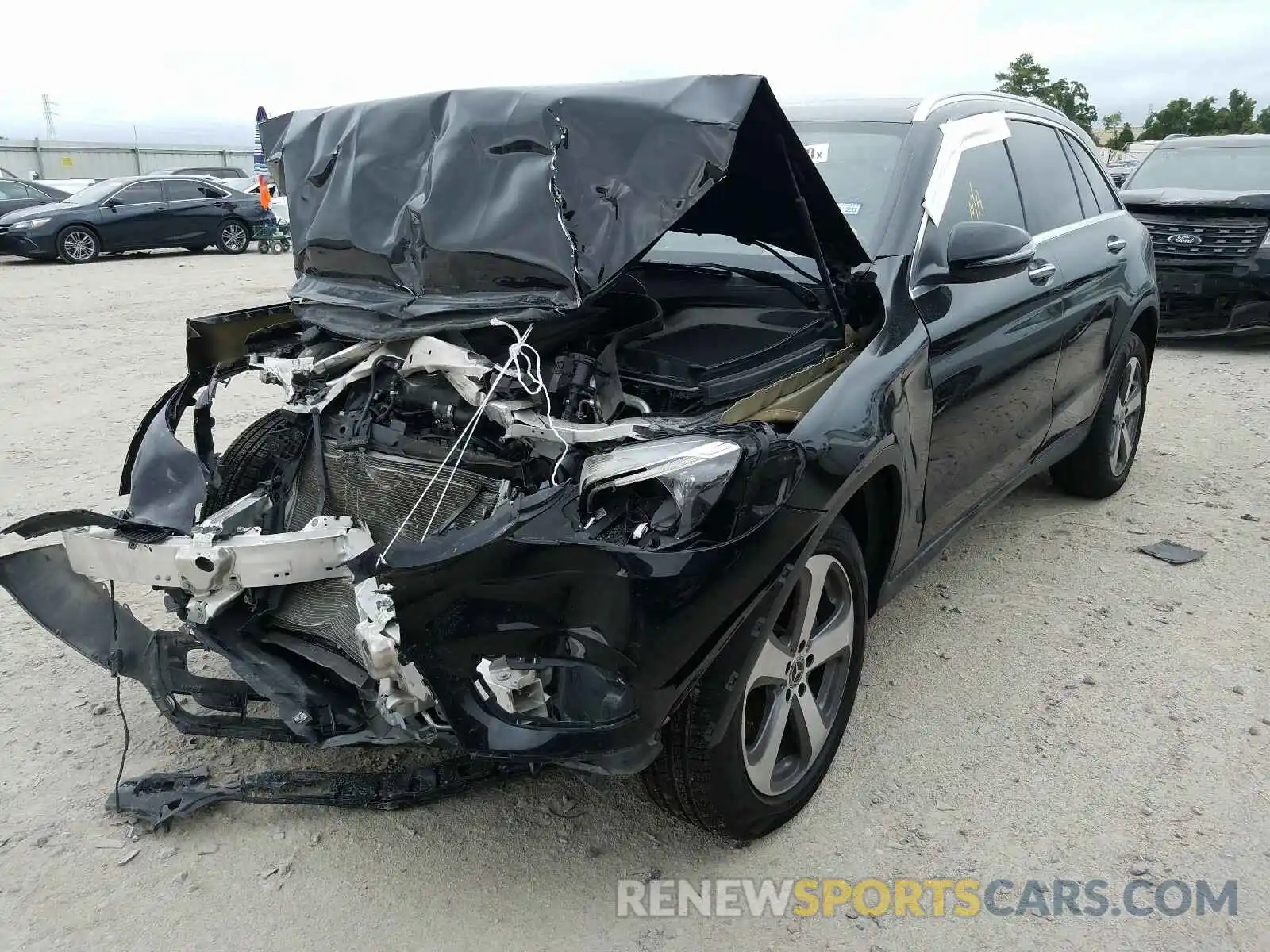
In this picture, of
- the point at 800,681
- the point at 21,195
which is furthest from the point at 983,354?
the point at 21,195

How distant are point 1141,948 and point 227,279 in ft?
45.5

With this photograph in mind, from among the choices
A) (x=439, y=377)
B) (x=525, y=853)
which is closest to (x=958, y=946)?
(x=525, y=853)

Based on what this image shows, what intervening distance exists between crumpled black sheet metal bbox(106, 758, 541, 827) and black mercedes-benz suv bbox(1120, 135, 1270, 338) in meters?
8.13

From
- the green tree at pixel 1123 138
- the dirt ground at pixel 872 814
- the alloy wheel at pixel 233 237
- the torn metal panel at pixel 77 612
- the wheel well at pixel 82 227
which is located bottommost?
the green tree at pixel 1123 138

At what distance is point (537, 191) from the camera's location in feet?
8.86

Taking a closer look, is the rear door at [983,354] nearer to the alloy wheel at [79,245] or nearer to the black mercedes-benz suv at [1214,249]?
the black mercedes-benz suv at [1214,249]

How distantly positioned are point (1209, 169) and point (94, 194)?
15551 mm

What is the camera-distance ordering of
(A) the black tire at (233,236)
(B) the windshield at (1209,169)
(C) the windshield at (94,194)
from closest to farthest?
(B) the windshield at (1209,169) < (C) the windshield at (94,194) < (A) the black tire at (233,236)

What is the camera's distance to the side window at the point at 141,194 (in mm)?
16031

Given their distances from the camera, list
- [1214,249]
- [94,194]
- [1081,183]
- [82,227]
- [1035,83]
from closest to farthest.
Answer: [1081,183] < [1214,249] < [82,227] < [94,194] < [1035,83]

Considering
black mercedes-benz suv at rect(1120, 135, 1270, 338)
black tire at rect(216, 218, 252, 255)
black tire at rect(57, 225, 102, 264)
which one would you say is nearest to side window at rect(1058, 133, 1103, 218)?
black mercedes-benz suv at rect(1120, 135, 1270, 338)

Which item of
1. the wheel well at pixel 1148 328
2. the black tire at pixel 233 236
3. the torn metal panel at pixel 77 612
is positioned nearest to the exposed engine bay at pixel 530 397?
the torn metal panel at pixel 77 612

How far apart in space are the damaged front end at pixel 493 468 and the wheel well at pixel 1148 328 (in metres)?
2.74

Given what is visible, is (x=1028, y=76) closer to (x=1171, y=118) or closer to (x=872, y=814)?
(x=1171, y=118)
